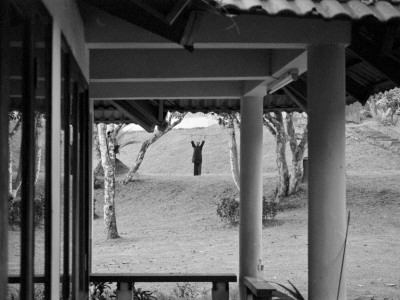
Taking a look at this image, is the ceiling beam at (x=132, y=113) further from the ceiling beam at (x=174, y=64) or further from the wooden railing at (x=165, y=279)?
the wooden railing at (x=165, y=279)

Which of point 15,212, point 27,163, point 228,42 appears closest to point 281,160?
point 228,42

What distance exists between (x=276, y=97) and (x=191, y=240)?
28.9 feet

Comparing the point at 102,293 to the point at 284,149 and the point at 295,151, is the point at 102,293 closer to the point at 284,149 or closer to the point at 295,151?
the point at 284,149

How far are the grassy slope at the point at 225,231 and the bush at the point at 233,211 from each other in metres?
0.27

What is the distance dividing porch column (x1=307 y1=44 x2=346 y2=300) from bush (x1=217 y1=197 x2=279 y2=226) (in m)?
14.4

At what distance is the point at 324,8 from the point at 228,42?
1.44 metres

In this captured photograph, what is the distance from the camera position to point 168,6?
3633 millimetres

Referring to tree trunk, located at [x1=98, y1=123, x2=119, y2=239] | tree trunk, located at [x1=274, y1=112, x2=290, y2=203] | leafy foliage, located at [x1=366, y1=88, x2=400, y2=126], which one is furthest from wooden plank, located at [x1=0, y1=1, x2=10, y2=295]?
leafy foliage, located at [x1=366, y1=88, x2=400, y2=126]

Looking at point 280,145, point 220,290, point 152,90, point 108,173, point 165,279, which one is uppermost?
point 152,90

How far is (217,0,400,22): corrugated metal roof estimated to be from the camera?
12.6 feet

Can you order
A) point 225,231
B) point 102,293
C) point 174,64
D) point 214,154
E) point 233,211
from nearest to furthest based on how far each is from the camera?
point 174,64
point 102,293
point 225,231
point 233,211
point 214,154

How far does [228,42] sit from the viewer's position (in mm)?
5469

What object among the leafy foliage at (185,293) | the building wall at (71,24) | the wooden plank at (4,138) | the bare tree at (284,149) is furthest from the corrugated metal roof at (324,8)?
the bare tree at (284,149)

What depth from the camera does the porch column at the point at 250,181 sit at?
9.05 metres
